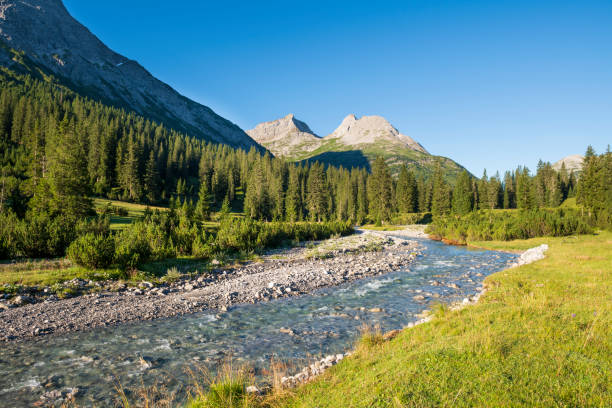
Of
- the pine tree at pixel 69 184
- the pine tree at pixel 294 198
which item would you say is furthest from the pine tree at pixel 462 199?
the pine tree at pixel 69 184

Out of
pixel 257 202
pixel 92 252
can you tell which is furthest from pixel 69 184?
pixel 257 202

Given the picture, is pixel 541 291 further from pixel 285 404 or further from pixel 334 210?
pixel 334 210


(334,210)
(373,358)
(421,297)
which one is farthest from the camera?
(334,210)

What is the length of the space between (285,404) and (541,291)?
12858mm

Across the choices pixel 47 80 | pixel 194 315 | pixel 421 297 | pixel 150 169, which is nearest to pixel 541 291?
pixel 421 297

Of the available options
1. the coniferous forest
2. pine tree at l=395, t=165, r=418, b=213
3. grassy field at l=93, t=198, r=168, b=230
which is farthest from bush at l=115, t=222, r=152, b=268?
pine tree at l=395, t=165, r=418, b=213

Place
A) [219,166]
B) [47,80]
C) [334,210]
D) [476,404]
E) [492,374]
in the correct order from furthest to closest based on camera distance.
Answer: [47,80]
[219,166]
[334,210]
[492,374]
[476,404]

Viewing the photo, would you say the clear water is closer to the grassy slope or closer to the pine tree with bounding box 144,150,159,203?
the grassy slope

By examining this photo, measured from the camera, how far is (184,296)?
15.0 meters

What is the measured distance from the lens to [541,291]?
1245cm

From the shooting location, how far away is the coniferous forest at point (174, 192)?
76.8 feet

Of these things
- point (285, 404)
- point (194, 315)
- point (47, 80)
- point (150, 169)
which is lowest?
point (194, 315)

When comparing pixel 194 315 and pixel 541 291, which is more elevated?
pixel 541 291

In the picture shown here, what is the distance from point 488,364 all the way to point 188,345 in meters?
8.95
